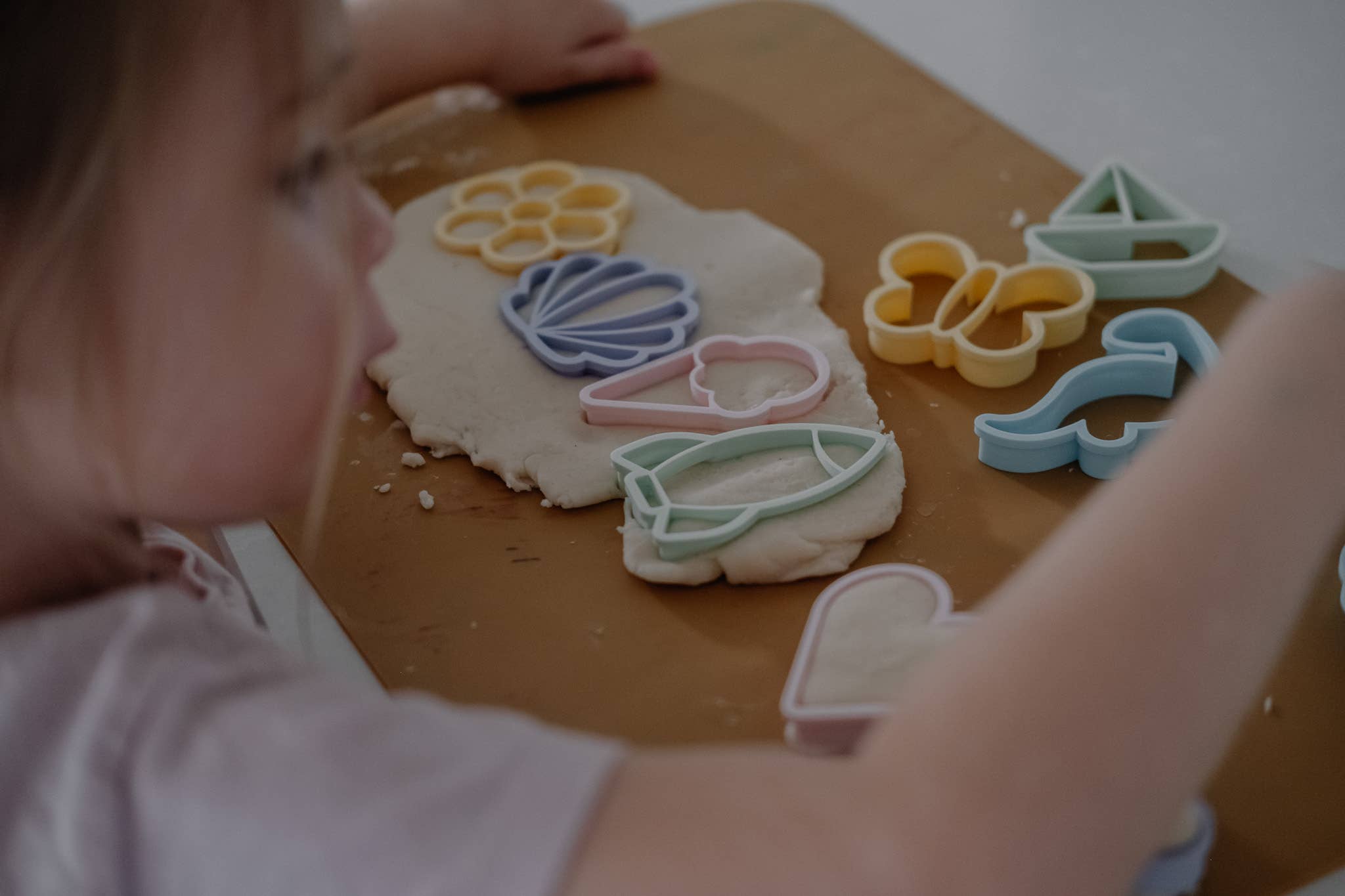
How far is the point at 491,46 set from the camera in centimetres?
95

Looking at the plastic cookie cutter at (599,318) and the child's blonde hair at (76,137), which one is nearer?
the child's blonde hair at (76,137)

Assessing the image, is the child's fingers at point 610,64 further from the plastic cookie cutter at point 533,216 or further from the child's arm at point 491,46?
the plastic cookie cutter at point 533,216

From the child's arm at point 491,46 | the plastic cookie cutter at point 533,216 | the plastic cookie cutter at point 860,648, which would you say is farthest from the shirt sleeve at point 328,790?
the child's arm at point 491,46

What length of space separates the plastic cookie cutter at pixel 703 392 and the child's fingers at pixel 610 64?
0.35m

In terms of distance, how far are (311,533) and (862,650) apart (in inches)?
11.4

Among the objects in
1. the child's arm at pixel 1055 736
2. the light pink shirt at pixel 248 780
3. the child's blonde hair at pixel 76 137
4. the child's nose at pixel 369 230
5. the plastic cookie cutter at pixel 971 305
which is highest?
the child's blonde hair at pixel 76 137

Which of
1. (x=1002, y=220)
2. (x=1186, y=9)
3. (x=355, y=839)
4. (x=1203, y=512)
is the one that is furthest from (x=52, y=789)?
(x=1186, y=9)

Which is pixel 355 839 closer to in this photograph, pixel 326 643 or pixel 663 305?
pixel 326 643

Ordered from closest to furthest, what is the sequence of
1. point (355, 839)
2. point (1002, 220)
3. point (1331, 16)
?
point (355, 839)
point (1002, 220)
point (1331, 16)

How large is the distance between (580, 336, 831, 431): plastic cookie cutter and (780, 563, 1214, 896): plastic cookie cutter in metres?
0.12

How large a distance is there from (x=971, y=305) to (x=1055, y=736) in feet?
1.31

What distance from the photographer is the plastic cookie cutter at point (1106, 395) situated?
2.02 ft

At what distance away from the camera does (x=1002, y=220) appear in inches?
31.4

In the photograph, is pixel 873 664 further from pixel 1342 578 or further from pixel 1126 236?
pixel 1126 236
